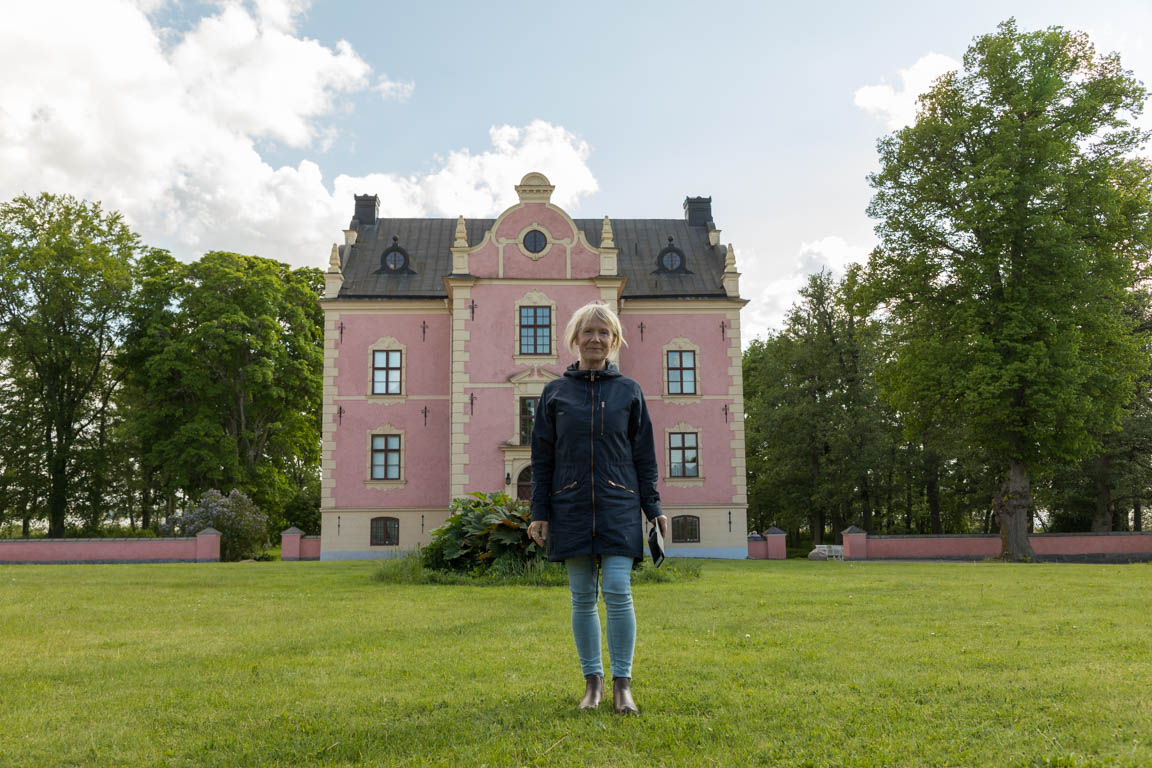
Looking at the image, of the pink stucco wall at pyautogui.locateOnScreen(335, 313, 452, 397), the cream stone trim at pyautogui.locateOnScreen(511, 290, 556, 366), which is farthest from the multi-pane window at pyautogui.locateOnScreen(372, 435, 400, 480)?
the cream stone trim at pyautogui.locateOnScreen(511, 290, 556, 366)

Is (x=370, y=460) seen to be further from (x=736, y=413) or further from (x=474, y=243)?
(x=736, y=413)

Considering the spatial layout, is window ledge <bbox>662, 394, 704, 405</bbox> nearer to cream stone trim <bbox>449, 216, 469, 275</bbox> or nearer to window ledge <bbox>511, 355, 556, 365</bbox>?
window ledge <bbox>511, 355, 556, 365</bbox>

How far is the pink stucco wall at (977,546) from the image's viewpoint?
86.5 ft

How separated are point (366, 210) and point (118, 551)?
15056 mm

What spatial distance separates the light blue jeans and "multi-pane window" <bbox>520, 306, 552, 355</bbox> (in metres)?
23.8

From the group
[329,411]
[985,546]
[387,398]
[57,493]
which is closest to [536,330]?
[387,398]

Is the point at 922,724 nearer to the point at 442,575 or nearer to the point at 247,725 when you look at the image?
the point at 247,725

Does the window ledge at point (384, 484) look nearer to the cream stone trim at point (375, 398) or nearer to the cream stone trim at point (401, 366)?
the cream stone trim at point (401, 366)

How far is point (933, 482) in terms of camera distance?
38531 mm

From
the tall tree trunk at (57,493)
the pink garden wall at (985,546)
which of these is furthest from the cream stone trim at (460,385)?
the tall tree trunk at (57,493)

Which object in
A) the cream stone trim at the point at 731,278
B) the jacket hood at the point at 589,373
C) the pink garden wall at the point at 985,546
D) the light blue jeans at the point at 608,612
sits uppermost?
the cream stone trim at the point at 731,278

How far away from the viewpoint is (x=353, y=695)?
16.7 ft

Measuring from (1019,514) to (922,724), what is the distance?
22.9 m

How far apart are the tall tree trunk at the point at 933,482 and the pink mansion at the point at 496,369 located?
1243 centimetres
